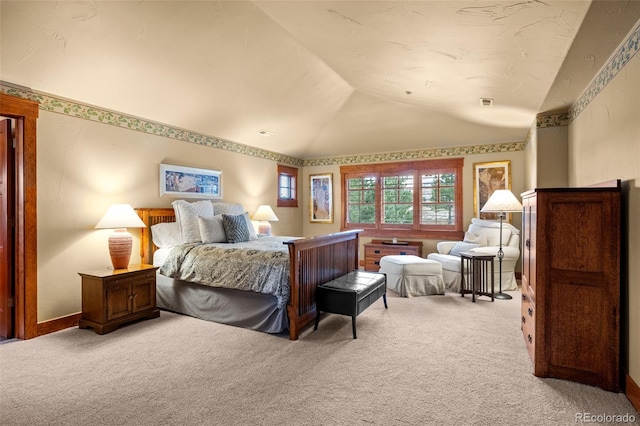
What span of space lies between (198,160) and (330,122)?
2415mm

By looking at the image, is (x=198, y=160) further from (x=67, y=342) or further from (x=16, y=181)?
(x=67, y=342)

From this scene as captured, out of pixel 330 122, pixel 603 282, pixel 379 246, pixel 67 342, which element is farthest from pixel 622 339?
pixel 330 122

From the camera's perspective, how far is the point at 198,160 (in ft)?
16.6

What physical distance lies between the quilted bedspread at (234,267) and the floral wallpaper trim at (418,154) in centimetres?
365

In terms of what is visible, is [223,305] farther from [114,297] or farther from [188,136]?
[188,136]

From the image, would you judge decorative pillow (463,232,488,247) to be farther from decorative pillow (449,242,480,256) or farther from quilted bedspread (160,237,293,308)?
quilted bedspread (160,237,293,308)

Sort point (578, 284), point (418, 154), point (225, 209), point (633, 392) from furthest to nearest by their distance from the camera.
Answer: point (418, 154)
point (225, 209)
point (578, 284)
point (633, 392)

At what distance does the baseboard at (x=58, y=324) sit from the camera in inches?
131

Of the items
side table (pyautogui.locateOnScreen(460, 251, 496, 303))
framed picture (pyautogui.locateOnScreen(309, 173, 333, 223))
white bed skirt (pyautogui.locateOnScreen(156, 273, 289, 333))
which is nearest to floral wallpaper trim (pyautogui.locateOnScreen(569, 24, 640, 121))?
side table (pyautogui.locateOnScreen(460, 251, 496, 303))

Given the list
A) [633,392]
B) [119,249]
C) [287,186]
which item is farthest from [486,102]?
[119,249]

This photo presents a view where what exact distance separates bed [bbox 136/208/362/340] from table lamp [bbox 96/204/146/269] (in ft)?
1.75

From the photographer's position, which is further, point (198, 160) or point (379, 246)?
point (379, 246)

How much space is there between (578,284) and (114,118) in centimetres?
477
